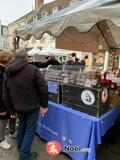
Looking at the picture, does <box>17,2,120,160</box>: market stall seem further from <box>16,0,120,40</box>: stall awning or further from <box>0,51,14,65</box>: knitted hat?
<box>0,51,14,65</box>: knitted hat

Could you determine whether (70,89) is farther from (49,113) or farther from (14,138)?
(14,138)

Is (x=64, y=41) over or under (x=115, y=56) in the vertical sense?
over

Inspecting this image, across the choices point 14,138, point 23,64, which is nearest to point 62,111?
point 23,64

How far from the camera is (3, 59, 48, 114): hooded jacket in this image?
8.88ft

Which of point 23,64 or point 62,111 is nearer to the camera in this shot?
point 23,64

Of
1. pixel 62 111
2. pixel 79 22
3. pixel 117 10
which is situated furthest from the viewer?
pixel 62 111

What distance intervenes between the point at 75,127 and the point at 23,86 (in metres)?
0.92

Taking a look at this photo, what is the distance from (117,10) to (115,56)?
10.4 feet

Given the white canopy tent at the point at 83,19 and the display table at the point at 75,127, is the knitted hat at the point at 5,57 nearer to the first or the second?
the white canopy tent at the point at 83,19

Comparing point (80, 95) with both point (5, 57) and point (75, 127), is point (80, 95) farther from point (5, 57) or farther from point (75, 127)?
point (5, 57)

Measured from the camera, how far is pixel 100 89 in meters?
2.71

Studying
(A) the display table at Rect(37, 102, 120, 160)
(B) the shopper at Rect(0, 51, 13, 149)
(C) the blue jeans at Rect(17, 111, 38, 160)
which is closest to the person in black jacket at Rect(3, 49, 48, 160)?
(C) the blue jeans at Rect(17, 111, 38, 160)

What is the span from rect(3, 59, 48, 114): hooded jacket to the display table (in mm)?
488

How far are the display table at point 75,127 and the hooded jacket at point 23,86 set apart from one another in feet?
1.60
